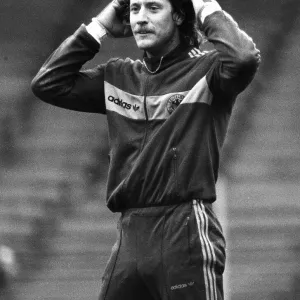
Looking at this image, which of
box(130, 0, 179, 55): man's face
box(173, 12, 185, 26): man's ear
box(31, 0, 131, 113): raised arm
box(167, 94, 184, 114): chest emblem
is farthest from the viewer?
box(31, 0, 131, 113): raised arm

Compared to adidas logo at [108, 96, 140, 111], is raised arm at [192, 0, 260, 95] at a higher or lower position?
higher

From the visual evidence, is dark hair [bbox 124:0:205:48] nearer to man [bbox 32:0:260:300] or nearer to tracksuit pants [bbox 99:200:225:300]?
man [bbox 32:0:260:300]

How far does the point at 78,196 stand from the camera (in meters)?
8.29

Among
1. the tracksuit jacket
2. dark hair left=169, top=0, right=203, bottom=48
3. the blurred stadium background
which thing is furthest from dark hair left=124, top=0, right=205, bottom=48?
the blurred stadium background

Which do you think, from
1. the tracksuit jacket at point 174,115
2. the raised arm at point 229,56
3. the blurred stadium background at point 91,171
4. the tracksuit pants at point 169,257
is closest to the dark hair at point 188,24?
the tracksuit jacket at point 174,115

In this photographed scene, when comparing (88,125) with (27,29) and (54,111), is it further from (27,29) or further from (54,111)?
(27,29)

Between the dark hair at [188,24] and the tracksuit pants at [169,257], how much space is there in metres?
0.77

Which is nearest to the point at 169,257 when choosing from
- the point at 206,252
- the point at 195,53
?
the point at 206,252

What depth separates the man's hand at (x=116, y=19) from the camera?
475cm

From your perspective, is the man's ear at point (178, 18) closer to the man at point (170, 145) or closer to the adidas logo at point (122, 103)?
the man at point (170, 145)

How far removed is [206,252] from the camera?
13.6ft

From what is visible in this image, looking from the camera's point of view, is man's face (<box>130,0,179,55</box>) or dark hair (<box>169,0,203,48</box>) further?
dark hair (<box>169,0,203,48</box>)

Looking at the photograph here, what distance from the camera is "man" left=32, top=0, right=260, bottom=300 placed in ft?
13.6

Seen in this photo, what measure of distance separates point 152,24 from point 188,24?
0.81ft
